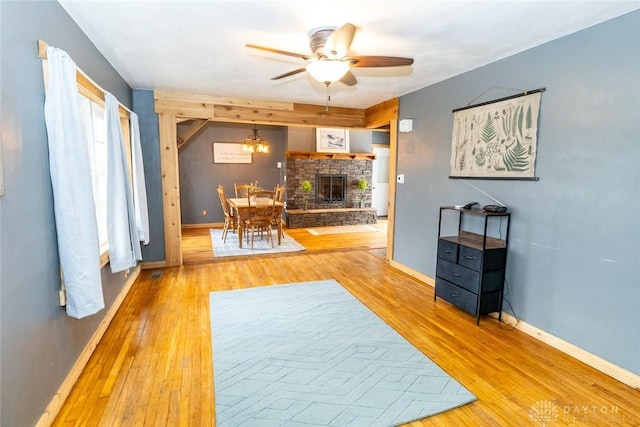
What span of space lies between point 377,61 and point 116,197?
2.27m

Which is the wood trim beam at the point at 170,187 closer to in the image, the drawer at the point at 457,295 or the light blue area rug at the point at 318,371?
the light blue area rug at the point at 318,371

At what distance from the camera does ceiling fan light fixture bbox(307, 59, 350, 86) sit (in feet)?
6.66

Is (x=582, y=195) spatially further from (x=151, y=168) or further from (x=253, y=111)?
(x=151, y=168)

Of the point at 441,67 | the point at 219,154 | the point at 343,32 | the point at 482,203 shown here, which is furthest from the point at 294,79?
the point at 219,154

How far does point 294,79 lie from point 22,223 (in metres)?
2.67

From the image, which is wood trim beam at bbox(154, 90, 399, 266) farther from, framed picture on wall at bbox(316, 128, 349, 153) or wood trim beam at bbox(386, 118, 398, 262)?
framed picture on wall at bbox(316, 128, 349, 153)

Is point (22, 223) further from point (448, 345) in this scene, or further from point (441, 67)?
point (441, 67)

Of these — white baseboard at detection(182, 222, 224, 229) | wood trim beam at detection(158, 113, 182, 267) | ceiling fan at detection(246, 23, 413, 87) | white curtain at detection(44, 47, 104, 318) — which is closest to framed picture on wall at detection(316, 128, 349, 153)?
white baseboard at detection(182, 222, 224, 229)

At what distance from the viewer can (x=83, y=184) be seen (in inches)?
71.8

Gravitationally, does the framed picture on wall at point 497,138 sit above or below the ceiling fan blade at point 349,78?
below

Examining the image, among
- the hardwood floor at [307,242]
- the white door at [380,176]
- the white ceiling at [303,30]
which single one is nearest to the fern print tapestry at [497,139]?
the white ceiling at [303,30]

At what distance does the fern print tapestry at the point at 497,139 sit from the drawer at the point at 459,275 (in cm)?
86

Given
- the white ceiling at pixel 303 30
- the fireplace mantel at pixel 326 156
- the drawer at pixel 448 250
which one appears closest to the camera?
the white ceiling at pixel 303 30

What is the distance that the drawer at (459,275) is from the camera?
8.96 feet
